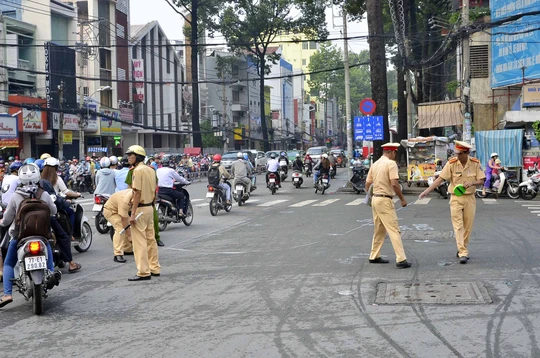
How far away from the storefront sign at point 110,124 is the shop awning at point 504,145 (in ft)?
99.7

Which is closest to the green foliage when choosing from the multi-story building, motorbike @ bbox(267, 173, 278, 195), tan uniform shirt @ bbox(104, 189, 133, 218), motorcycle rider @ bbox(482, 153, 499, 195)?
the multi-story building

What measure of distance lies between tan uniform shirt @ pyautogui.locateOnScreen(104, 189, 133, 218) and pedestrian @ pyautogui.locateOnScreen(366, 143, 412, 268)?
13.1ft

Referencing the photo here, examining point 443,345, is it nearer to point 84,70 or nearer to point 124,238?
point 124,238

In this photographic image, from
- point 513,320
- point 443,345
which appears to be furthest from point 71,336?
point 513,320

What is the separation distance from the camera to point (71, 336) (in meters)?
6.58

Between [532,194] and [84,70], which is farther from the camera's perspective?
[84,70]

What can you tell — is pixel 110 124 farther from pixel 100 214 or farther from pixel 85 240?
pixel 85 240

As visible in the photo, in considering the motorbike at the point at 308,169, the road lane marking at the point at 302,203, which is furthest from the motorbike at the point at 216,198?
the motorbike at the point at 308,169

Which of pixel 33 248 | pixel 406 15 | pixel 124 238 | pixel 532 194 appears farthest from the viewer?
pixel 406 15

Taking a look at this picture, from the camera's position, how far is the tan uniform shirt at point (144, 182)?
9562 millimetres

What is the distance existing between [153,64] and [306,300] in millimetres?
56178

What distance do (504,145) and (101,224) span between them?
17.1 metres

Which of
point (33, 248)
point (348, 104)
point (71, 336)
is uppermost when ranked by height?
point (348, 104)

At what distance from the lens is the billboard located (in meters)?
29.7
